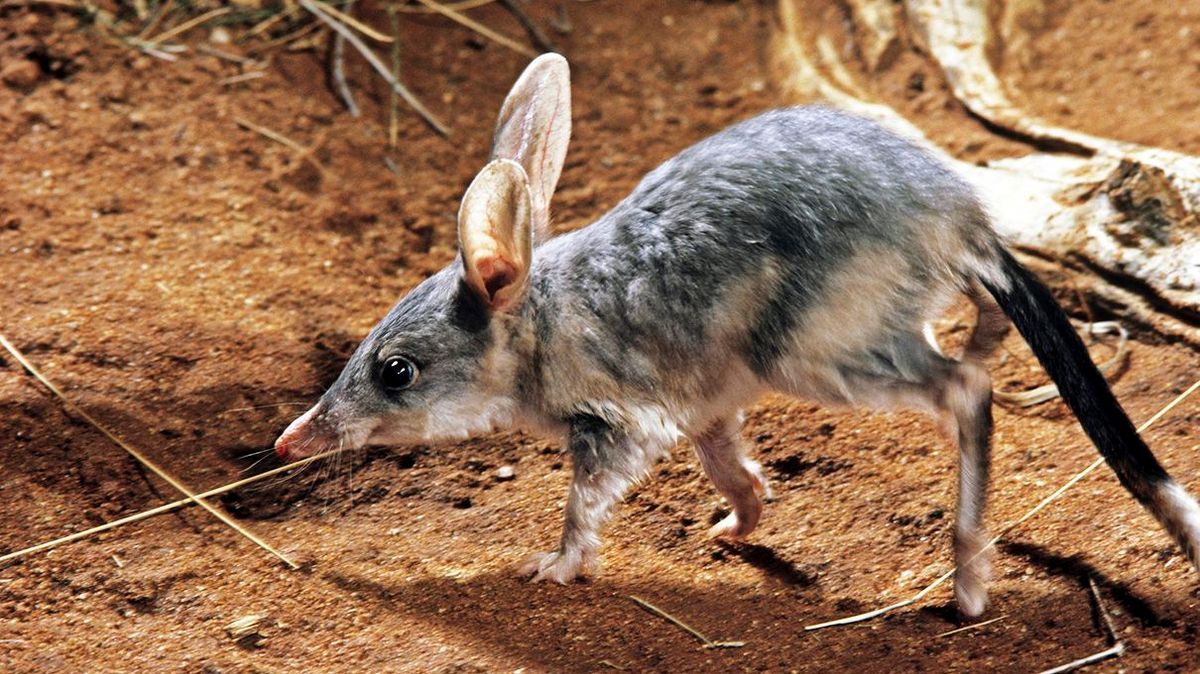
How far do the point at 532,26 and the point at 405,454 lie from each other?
300cm

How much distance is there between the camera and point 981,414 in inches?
125

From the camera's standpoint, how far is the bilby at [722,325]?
3170 mm

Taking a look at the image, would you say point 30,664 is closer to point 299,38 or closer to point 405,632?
point 405,632

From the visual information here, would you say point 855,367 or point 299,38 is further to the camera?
point 299,38

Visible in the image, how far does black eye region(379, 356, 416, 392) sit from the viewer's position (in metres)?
3.52

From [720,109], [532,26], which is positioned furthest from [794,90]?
[532,26]

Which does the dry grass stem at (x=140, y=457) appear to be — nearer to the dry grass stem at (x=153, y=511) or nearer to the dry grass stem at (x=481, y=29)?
the dry grass stem at (x=153, y=511)

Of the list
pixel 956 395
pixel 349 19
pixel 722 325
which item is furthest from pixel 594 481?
pixel 349 19

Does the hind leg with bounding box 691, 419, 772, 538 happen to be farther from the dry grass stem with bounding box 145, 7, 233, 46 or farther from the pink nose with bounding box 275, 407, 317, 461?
the dry grass stem with bounding box 145, 7, 233, 46

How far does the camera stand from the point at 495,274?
3406 mm

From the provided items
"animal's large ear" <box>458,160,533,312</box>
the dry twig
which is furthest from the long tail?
"animal's large ear" <box>458,160,533,312</box>

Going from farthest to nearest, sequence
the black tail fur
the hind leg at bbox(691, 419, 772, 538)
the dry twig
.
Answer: the hind leg at bbox(691, 419, 772, 538) < the black tail fur < the dry twig

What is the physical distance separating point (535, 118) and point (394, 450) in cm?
123

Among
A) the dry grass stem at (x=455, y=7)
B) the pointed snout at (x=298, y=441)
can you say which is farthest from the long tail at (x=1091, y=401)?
the dry grass stem at (x=455, y=7)
